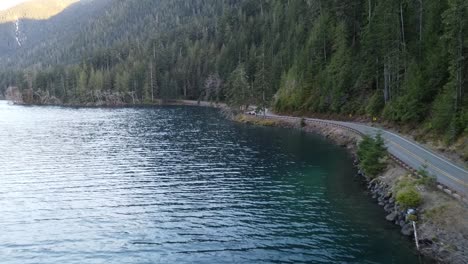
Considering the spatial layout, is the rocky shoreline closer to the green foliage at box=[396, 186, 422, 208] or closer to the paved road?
the green foliage at box=[396, 186, 422, 208]

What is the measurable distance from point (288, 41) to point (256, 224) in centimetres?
12578

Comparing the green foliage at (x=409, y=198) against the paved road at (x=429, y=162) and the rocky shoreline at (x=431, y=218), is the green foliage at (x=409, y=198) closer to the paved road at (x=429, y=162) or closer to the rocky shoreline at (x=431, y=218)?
the rocky shoreline at (x=431, y=218)

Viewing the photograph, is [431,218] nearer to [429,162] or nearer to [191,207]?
[429,162]

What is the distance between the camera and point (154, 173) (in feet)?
184

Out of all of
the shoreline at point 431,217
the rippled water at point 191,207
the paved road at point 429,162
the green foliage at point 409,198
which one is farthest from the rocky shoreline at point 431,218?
the paved road at point 429,162

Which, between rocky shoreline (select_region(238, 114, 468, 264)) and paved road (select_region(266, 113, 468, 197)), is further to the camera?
paved road (select_region(266, 113, 468, 197))

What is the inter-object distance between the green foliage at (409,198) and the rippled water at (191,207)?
245cm

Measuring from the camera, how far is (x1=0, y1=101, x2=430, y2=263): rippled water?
1169 inches

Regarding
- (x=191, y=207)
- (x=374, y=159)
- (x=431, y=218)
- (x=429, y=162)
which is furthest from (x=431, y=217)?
(x=191, y=207)

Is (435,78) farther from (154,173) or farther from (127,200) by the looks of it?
Result: (127,200)

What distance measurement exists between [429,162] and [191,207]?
27.5 meters

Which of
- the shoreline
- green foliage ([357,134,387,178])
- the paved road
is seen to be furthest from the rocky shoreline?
the paved road

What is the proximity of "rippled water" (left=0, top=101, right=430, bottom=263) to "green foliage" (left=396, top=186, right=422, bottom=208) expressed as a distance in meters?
2.45

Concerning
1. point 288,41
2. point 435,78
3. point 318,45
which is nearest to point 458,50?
point 435,78
